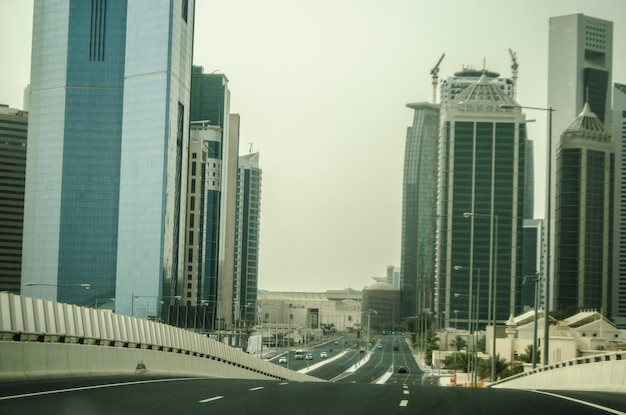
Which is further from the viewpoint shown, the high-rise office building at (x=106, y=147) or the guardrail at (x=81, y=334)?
the high-rise office building at (x=106, y=147)

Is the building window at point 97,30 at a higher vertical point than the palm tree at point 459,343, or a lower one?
higher

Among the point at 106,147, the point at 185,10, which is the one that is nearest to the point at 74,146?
the point at 106,147

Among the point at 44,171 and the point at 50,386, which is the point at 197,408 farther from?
the point at 44,171

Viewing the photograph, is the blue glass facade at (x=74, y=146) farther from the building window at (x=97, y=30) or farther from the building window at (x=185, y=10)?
the building window at (x=185, y=10)

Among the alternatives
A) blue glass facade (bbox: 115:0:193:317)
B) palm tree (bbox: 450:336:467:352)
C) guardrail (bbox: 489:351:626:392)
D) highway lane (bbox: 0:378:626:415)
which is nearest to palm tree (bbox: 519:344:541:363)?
palm tree (bbox: 450:336:467:352)

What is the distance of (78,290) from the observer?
176 metres

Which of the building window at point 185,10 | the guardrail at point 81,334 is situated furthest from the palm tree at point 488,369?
the building window at point 185,10

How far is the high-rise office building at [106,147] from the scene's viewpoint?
173500 mm

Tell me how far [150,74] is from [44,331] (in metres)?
153

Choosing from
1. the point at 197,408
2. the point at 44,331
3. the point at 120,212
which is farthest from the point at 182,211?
the point at 197,408

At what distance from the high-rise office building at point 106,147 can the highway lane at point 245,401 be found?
15062 centimetres

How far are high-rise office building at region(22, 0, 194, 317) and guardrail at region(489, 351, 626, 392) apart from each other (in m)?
137

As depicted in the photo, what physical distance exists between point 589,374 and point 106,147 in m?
160

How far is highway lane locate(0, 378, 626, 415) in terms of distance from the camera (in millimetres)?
15828
